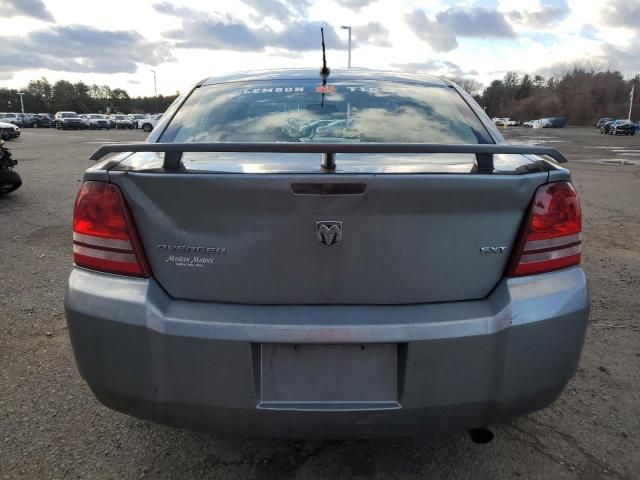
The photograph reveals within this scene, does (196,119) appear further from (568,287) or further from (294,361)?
(568,287)

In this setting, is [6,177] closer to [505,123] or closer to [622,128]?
[622,128]

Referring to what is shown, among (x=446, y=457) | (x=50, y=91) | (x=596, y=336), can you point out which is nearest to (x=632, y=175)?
(x=596, y=336)

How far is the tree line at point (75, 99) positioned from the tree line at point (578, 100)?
216ft

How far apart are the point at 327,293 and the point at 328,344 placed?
0.56ft

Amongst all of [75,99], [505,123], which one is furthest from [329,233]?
[75,99]

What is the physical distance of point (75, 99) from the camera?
96.1 m

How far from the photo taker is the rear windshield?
2420mm

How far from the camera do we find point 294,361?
5.49 ft

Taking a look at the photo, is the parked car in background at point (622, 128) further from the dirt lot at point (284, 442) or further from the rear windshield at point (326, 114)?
the rear windshield at point (326, 114)

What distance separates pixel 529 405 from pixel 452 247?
652 mm

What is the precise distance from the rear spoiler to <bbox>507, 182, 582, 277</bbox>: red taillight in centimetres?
14

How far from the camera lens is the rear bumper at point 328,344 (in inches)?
65.1

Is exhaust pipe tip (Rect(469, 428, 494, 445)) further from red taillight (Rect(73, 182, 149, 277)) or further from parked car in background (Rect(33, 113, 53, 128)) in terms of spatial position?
parked car in background (Rect(33, 113, 53, 128))

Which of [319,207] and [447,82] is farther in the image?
[447,82]
